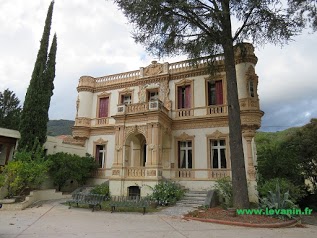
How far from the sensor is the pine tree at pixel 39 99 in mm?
15289

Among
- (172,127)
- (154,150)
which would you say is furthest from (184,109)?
(154,150)

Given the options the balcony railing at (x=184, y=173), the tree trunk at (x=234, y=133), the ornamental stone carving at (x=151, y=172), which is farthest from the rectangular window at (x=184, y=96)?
the tree trunk at (x=234, y=133)

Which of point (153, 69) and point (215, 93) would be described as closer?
point (215, 93)

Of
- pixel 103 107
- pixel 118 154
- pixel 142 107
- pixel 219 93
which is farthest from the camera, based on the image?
pixel 103 107

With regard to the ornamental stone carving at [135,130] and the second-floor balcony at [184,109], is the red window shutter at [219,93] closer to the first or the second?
the second-floor balcony at [184,109]

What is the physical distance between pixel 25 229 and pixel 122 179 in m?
7.92

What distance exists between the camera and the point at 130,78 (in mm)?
20000

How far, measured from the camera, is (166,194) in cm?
1320

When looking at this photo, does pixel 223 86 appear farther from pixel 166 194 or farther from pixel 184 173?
pixel 166 194

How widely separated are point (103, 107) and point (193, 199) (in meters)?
11.4

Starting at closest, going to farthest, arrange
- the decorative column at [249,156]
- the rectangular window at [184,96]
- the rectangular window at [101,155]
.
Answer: the decorative column at [249,156] → the rectangular window at [184,96] → the rectangular window at [101,155]

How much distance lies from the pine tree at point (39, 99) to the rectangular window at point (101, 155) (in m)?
4.79

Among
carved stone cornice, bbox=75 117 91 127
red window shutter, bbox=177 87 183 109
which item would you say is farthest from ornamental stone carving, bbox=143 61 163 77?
carved stone cornice, bbox=75 117 91 127

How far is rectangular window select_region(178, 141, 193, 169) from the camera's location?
16562mm
